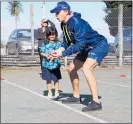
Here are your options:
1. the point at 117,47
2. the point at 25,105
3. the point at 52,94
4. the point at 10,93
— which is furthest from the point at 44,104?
the point at 117,47

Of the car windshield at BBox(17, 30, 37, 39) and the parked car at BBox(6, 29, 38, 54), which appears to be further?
the car windshield at BBox(17, 30, 37, 39)

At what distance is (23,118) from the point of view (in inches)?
Answer: 269

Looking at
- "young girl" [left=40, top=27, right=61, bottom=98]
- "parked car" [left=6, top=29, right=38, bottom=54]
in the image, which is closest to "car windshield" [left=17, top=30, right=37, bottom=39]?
"parked car" [left=6, top=29, right=38, bottom=54]

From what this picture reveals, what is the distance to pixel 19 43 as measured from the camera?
1875cm

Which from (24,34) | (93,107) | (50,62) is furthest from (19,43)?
(93,107)

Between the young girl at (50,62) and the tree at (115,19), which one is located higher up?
the tree at (115,19)

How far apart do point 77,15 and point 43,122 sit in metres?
2.23

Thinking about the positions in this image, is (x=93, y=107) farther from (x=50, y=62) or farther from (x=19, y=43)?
(x=19, y=43)

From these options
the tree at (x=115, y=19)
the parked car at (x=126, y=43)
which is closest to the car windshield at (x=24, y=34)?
the tree at (x=115, y=19)

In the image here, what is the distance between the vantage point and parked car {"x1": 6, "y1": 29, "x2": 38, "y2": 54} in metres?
18.4

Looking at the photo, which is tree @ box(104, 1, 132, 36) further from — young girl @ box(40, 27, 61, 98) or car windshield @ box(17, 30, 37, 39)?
young girl @ box(40, 27, 61, 98)

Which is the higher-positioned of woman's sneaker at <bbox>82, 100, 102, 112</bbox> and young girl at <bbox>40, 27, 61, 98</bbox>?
Result: young girl at <bbox>40, 27, 61, 98</bbox>

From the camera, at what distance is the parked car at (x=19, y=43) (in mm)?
18422

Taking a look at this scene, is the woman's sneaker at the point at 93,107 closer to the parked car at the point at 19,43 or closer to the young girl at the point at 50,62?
the young girl at the point at 50,62
